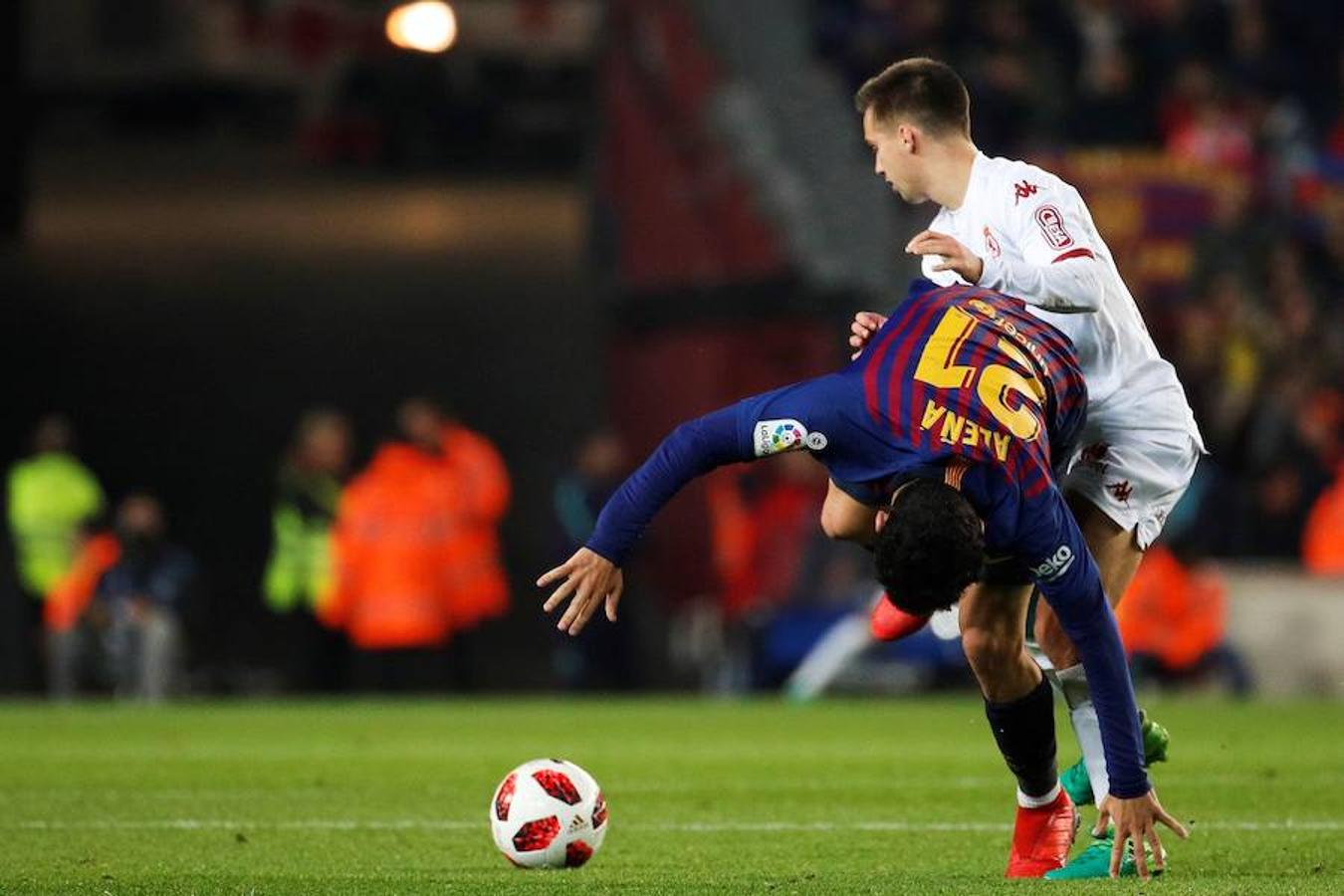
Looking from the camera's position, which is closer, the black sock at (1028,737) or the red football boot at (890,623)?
the red football boot at (890,623)

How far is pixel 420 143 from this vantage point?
896 inches

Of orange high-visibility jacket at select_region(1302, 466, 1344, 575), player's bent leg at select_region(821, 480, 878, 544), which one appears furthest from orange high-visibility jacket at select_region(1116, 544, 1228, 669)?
player's bent leg at select_region(821, 480, 878, 544)

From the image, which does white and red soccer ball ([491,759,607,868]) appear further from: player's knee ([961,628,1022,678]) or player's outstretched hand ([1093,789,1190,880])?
player's outstretched hand ([1093,789,1190,880])

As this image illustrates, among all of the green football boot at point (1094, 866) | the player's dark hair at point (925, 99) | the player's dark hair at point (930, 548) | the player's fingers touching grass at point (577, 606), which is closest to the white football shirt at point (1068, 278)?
the player's dark hair at point (925, 99)

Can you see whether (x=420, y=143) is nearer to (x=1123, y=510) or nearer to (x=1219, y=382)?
(x=1219, y=382)

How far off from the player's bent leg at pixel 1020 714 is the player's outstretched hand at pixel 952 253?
0.79 meters

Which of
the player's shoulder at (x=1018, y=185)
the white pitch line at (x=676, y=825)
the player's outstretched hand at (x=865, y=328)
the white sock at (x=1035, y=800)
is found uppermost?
the player's shoulder at (x=1018, y=185)

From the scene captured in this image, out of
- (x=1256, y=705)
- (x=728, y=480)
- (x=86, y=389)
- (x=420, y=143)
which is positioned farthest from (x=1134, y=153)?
(x=86, y=389)

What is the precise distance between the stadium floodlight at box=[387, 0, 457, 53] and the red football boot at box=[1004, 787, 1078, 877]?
1464 centimetres

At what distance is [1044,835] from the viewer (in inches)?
246

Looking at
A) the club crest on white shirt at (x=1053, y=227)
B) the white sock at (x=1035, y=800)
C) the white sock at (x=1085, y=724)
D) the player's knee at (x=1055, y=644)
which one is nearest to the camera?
the club crest on white shirt at (x=1053, y=227)

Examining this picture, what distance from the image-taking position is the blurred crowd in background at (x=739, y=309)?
53.7ft

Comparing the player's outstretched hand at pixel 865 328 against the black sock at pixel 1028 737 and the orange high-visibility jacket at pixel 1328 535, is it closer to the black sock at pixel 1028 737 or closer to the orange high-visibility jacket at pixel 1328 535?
the black sock at pixel 1028 737

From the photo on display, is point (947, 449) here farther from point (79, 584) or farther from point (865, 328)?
point (79, 584)
